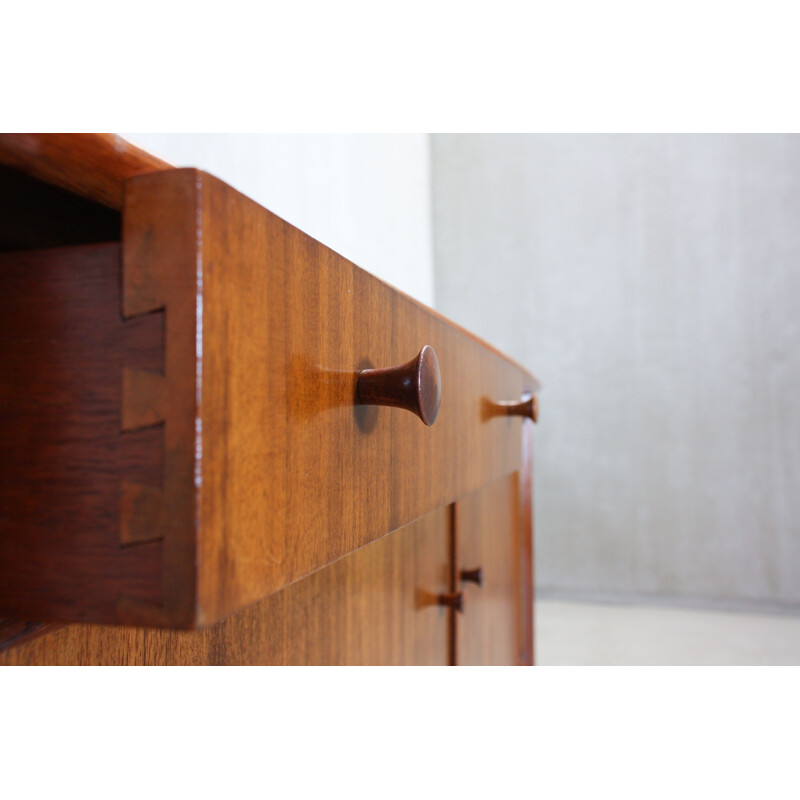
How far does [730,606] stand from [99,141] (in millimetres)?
1887

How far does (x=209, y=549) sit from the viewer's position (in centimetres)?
12

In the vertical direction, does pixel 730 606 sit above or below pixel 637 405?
below

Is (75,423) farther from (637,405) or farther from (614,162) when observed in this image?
(614,162)

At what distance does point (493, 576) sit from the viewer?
55 centimetres

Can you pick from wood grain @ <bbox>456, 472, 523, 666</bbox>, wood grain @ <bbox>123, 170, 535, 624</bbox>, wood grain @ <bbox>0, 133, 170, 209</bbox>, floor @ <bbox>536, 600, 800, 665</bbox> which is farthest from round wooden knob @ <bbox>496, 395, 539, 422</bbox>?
floor @ <bbox>536, 600, 800, 665</bbox>

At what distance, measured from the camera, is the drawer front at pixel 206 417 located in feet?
0.40

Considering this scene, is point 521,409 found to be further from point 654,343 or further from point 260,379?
point 654,343

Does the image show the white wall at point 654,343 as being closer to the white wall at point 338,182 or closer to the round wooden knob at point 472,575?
the white wall at point 338,182

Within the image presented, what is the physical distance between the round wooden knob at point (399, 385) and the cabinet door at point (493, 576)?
260 millimetres

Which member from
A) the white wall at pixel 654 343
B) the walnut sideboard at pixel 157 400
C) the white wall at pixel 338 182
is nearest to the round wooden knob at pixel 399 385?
the walnut sideboard at pixel 157 400

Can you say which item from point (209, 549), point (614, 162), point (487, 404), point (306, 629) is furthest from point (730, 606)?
point (209, 549)

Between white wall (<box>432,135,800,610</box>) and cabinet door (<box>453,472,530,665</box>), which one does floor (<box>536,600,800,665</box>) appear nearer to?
white wall (<box>432,135,800,610</box>)

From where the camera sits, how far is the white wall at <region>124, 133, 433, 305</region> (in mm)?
655

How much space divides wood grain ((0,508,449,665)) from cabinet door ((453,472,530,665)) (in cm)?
3
